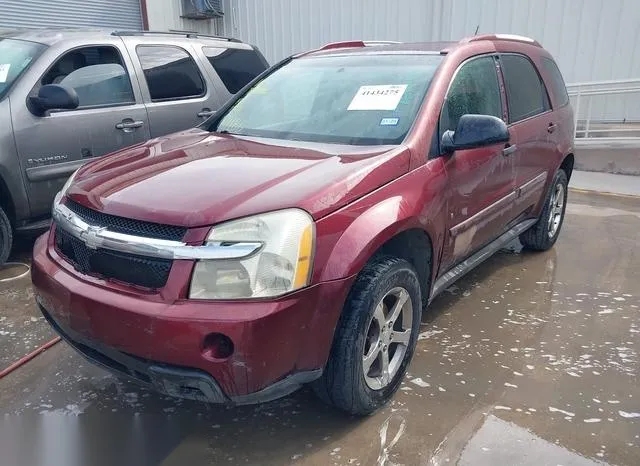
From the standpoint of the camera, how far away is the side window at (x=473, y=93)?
305cm

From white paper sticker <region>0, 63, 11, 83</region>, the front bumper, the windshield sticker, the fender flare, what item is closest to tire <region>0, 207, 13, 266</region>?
white paper sticker <region>0, 63, 11, 83</region>

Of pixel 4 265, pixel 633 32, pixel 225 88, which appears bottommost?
pixel 4 265

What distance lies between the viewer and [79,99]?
14.4ft

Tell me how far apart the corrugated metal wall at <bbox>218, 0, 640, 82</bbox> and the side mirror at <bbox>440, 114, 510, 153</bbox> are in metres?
6.79

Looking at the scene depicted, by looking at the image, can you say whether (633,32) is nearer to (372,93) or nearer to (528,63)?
(528,63)

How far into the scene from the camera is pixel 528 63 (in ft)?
13.7

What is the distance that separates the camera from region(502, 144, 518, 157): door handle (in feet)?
11.4

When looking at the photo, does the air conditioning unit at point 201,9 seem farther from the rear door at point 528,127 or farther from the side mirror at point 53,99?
the rear door at point 528,127

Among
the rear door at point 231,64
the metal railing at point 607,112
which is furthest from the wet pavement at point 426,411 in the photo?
the metal railing at point 607,112

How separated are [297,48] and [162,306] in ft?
34.8

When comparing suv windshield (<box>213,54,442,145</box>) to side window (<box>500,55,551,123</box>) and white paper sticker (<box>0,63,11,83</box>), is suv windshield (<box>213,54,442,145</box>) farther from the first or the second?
white paper sticker (<box>0,63,11,83</box>)

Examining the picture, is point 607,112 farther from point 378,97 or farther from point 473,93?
point 378,97

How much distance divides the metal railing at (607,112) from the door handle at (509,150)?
5002 mm

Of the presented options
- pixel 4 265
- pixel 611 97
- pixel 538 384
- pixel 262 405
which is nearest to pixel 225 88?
pixel 4 265
